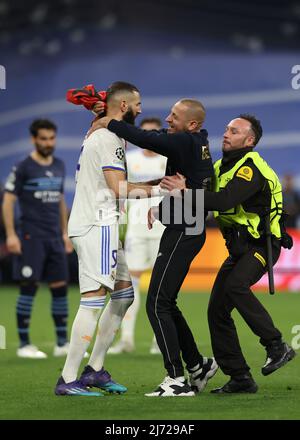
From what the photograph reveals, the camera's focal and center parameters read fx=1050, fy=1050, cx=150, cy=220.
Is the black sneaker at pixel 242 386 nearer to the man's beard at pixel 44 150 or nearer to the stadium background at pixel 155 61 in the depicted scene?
the man's beard at pixel 44 150

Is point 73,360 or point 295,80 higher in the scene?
point 295,80

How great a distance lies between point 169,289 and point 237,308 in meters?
0.55

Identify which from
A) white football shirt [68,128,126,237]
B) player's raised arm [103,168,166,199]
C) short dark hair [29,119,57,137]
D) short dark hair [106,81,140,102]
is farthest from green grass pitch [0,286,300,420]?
short dark hair [29,119,57,137]

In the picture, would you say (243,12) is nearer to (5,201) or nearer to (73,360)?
(5,201)

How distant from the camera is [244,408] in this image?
287 inches

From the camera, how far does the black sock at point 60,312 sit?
1146cm

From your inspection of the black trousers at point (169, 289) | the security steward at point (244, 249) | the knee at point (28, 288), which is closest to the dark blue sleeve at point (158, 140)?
the security steward at point (244, 249)

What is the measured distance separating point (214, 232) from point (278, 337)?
40.4ft

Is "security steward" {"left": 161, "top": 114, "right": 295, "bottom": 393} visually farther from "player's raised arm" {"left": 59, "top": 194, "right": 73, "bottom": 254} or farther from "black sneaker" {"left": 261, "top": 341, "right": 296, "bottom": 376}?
"player's raised arm" {"left": 59, "top": 194, "right": 73, "bottom": 254}

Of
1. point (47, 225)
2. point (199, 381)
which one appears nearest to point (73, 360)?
point (199, 381)

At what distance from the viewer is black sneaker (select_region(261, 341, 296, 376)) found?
26.0 feet

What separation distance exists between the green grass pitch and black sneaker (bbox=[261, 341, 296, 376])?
0.21 metres

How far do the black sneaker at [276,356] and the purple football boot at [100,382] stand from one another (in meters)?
1.14

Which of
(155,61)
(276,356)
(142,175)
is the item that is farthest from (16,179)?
(155,61)
